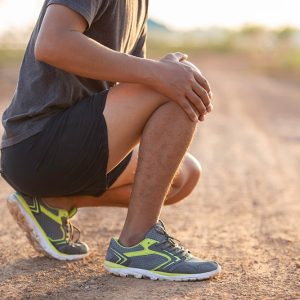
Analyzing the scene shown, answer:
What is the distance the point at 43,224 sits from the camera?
346 cm

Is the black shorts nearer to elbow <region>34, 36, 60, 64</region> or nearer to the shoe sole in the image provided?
elbow <region>34, 36, 60, 64</region>

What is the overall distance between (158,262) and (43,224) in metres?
0.60

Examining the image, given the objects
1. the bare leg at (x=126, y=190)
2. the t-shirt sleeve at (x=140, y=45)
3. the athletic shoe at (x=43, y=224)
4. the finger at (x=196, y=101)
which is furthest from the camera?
the t-shirt sleeve at (x=140, y=45)

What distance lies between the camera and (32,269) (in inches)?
133

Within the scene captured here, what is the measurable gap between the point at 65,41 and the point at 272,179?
4080 millimetres

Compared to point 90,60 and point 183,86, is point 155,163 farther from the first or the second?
point 90,60

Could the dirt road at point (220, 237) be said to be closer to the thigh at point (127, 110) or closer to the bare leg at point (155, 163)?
the bare leg at point (155, 163)

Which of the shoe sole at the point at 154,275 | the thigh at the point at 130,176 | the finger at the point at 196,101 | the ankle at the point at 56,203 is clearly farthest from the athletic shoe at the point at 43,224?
the finger at the point at 196,101

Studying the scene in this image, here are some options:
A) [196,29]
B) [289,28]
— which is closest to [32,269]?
[289,28]

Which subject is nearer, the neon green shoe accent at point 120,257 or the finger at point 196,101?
the finger at point 196,101

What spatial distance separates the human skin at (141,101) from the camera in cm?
298

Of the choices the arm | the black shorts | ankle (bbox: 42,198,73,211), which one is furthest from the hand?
ankle (bbox: 42,198,73,211)

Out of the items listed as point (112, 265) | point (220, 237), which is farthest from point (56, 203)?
point (220, 237)

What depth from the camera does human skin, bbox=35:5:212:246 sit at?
2.98m
